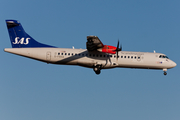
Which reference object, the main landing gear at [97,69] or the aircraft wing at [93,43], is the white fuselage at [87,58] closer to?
the main landing gear at [97,69]

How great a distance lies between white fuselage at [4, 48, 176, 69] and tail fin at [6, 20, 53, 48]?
1.07 metres

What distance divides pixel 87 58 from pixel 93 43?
269cm

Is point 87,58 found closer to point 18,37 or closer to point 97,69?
point 97,69

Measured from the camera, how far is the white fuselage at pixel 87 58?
34250 mm

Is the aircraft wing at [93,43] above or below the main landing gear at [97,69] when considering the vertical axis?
above

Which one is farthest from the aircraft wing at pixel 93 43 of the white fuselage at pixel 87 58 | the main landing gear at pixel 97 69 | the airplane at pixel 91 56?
the main landing gear at pixel 97 69

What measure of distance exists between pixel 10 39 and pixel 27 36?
7.42 feet

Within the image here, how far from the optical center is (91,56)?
34.4m

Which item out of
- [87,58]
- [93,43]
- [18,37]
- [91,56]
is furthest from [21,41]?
[93,43]

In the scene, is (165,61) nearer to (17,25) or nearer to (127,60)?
(127,60)

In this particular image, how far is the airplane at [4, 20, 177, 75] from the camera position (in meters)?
34.1

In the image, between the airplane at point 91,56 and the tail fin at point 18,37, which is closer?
the airplane at point 91,56

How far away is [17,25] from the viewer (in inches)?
1410

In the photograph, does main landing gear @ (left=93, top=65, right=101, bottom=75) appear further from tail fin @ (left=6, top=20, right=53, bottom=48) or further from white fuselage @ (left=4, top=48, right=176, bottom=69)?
tail fin @ (left=6, top=20, right=53, bottom=48)
